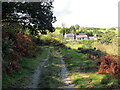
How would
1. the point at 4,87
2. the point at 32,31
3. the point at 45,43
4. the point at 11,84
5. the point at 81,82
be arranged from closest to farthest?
the point at 4,87
the point at 11,84
the point at 81,82
the point at 32,31
the point at 45,43

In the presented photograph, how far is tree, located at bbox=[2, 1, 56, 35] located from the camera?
17.3 metres

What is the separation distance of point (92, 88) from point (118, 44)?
21.6 meters

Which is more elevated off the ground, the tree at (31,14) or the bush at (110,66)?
the tree at (31,14)

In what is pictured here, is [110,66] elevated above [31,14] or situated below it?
below

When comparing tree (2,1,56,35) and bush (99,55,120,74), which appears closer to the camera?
bush (99,55,120,74)

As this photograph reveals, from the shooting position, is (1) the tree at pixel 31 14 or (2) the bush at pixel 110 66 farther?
(1) the tree at pixel 31 14

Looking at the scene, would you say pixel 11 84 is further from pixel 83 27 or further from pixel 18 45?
pixel 83 27

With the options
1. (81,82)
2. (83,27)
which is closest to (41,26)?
(81,82)

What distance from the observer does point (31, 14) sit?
18688 millimetres

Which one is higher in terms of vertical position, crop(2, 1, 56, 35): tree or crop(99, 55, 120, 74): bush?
crop(2, 1, 56, 35): tree

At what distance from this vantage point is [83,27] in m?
174

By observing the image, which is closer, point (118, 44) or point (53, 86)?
point (53, 86)

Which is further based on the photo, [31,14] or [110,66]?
[31,14]

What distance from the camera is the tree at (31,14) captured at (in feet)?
56.6
